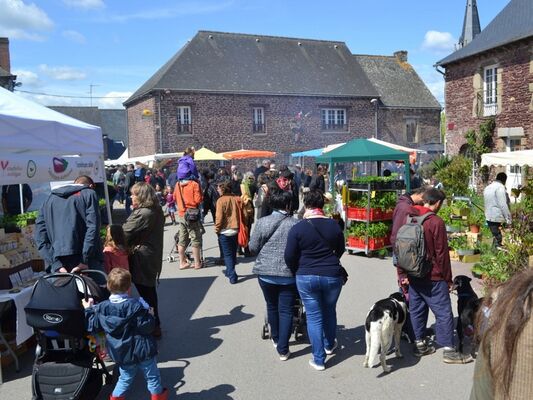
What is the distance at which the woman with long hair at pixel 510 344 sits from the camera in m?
1.37

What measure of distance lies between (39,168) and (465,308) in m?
6.19

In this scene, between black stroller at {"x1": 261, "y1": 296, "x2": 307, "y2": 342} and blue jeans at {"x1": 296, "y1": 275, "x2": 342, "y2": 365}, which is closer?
blue jeans at {"x1": 296, "y1": 275, "x2": 342, "y2": 365}

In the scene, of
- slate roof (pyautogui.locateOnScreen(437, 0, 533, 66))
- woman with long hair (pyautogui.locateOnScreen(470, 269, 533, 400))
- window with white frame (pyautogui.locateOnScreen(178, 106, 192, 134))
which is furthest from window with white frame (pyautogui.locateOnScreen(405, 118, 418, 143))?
woman with long hair (pyautogui.locateOnScreen(470, 269, 533, 400))

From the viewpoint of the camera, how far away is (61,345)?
4.15 metres

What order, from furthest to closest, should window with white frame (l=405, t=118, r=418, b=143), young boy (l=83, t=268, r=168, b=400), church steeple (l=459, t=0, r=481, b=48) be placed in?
church steeple (l=459, t=0, r=481, b=48) → window with white frame (l=405, t=118, r=418, b=143) → young boy (l=83, t=268, r=168, b=400)

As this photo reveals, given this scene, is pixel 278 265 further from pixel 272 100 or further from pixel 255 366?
pixel 272 100

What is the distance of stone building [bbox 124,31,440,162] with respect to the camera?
30.5 metres

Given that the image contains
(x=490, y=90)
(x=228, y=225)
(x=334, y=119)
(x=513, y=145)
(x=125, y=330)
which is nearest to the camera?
(x=125, y=330)

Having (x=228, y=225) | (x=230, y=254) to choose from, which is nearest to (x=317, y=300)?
(x=230, y=254)

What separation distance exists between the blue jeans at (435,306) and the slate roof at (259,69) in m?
26.3

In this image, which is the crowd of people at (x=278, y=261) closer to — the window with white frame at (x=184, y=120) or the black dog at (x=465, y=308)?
the black dog at (x=465, y=308)

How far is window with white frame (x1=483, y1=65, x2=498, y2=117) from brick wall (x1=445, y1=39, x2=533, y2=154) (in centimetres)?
26

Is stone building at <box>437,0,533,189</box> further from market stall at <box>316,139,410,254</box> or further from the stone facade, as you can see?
the stone facade

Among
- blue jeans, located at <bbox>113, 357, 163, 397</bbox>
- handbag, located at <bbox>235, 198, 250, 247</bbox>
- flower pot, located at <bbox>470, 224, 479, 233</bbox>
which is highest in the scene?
handbag, located at <bbox>235, 198, 250, 247</bbox>
